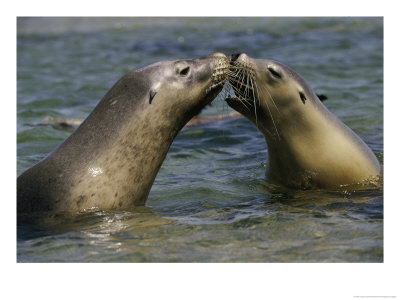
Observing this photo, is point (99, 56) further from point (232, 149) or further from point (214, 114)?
point (232, 149)

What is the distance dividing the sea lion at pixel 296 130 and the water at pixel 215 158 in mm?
212

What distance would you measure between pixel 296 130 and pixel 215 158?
198 centimetres

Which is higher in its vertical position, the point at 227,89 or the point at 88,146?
the point at 227,89

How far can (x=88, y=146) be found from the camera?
5176 millimetres

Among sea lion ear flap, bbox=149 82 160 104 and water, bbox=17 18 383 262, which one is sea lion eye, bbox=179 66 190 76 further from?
water, bbox=17 18 383 262

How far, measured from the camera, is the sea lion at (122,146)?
5059 mm

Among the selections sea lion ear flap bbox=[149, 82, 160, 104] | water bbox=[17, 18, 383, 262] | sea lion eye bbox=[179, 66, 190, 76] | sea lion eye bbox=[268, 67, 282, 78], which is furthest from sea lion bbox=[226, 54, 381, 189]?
sea lion ear flap bbox=[149, 82, 160, 104]

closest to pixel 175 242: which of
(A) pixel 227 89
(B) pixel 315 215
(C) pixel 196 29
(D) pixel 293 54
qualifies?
(B) pixel 315 215

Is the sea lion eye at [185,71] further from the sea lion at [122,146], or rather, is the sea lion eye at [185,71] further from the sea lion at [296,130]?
the sea lion at [296,130]

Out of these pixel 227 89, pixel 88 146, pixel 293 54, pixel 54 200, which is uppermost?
pixel 293 54

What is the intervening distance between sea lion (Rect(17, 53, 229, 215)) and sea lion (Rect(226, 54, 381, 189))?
0.53 meters

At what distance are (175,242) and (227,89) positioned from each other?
70.1 inches

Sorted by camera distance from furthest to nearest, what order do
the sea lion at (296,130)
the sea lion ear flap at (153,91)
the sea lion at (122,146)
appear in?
1. the sea lion at (296,130)
2. the sea lion ear flap at (153,91)
3. the sea lion at (122,146)

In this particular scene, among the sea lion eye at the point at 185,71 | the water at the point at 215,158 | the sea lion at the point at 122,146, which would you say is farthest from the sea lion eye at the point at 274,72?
the water at the point at 215,158
